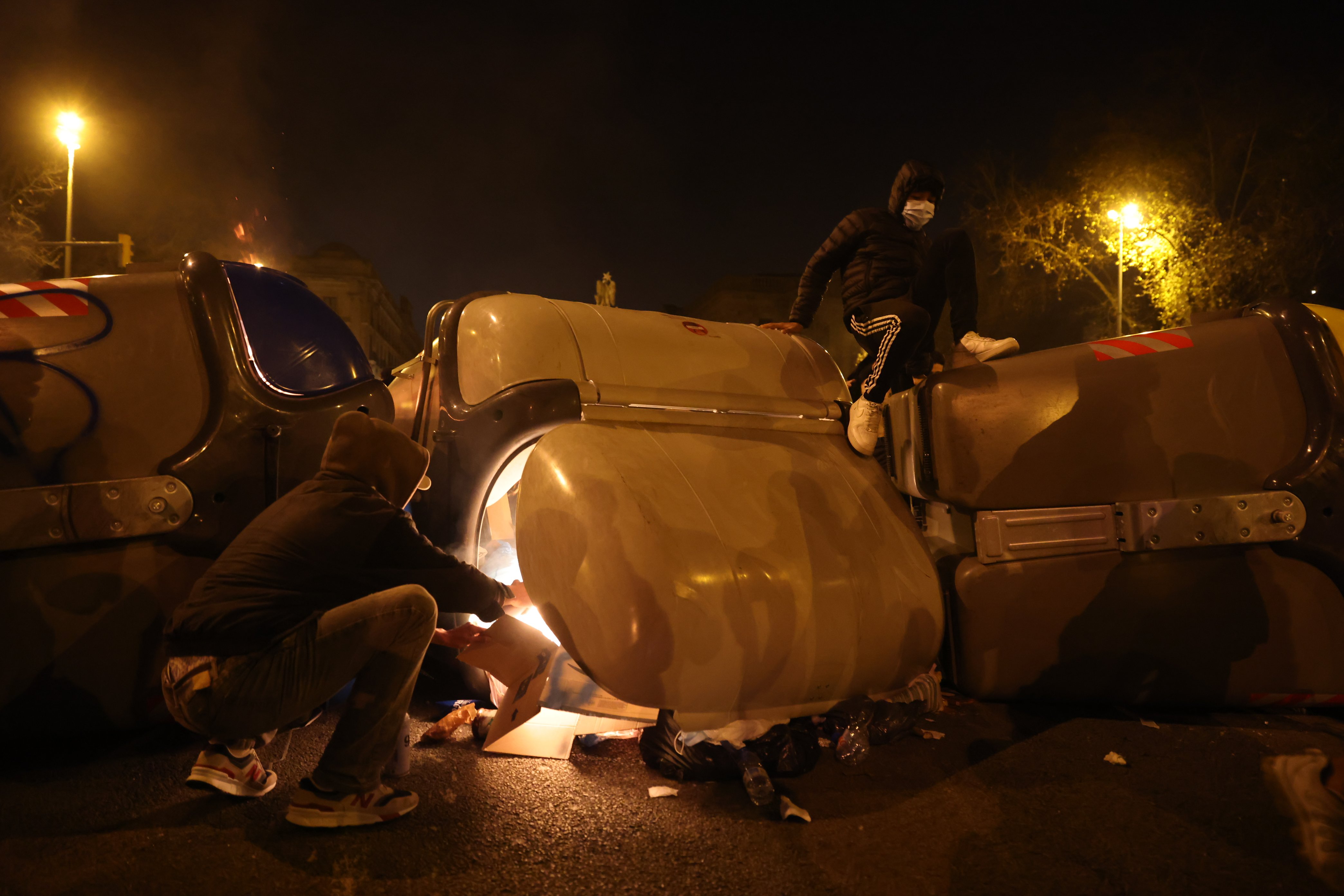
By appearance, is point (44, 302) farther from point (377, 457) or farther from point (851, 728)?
point (851, 728)

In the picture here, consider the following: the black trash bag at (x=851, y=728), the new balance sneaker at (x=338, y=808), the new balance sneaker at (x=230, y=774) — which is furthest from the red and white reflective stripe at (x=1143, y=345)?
the new balance sneaker at (x=230, y=774)

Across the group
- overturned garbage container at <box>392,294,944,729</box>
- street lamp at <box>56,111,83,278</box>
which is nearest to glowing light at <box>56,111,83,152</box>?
street lamp at <box>56,111,83,278</box>

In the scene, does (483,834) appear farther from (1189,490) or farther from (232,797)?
(1189,490)

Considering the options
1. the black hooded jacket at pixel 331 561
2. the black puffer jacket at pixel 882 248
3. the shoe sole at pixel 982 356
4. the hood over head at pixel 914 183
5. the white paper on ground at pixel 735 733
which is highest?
the hood over head at pixel 914 183

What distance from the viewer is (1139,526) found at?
111 inches

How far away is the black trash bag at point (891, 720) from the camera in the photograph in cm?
268

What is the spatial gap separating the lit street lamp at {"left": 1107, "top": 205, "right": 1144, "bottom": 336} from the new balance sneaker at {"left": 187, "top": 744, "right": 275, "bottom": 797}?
16.7 meters

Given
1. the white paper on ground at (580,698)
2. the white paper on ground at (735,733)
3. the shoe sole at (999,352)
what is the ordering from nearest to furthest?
the white paper on ground at (735,733), the white paper on ground at (580,698), the shoe sole at (999,352)

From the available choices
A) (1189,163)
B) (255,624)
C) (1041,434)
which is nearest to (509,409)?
(255,624)

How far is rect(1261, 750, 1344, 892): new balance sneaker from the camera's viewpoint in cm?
191

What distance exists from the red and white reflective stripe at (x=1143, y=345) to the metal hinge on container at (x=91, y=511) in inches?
140

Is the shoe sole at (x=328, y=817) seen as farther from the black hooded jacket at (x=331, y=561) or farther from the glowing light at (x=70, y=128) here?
the glowing light at (x=70, y=128)

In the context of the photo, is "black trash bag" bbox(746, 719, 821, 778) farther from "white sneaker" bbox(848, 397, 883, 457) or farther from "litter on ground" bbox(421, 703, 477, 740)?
"white sneaker" bbox(848, 397, 883, 457)

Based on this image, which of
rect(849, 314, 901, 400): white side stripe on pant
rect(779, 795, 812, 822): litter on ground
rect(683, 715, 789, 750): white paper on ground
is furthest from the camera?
rect(849, 314, 901, 400): white side stripe on pant
